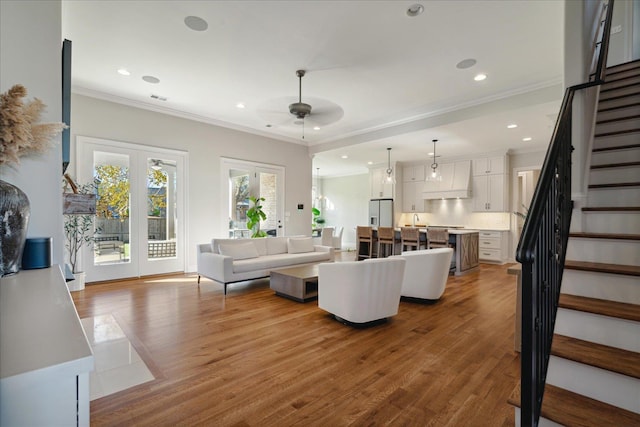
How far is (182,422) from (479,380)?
2.04 m

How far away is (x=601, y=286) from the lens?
182cm

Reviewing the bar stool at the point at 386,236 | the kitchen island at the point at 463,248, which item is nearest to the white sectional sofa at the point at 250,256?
the bar stool at the point at 386,236

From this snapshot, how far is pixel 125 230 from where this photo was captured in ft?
17.7

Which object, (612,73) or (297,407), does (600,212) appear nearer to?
(297,407)

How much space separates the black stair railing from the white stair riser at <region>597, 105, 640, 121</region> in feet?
5.11

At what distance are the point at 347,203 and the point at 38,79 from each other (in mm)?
10940

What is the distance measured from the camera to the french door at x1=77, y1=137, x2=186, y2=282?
16.7 feet

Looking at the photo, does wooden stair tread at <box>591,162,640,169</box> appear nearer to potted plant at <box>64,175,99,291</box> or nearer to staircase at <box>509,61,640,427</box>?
staircase at <box>509,61,640,427</box>

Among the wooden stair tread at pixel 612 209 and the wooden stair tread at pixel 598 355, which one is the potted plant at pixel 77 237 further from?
the wooden stair tread at pixel 612 209

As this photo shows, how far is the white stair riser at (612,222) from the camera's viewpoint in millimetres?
2041

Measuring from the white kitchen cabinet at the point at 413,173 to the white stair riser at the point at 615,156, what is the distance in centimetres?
686

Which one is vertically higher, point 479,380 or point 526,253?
point 526,253

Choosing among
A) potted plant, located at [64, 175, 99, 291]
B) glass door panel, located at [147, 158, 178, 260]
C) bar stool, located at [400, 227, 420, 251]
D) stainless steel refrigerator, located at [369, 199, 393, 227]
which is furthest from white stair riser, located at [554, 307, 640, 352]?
stainless steel refrigerator, located at [369, 199, 393, 227]

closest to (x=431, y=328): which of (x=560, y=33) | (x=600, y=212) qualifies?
(x=600, y=212)
